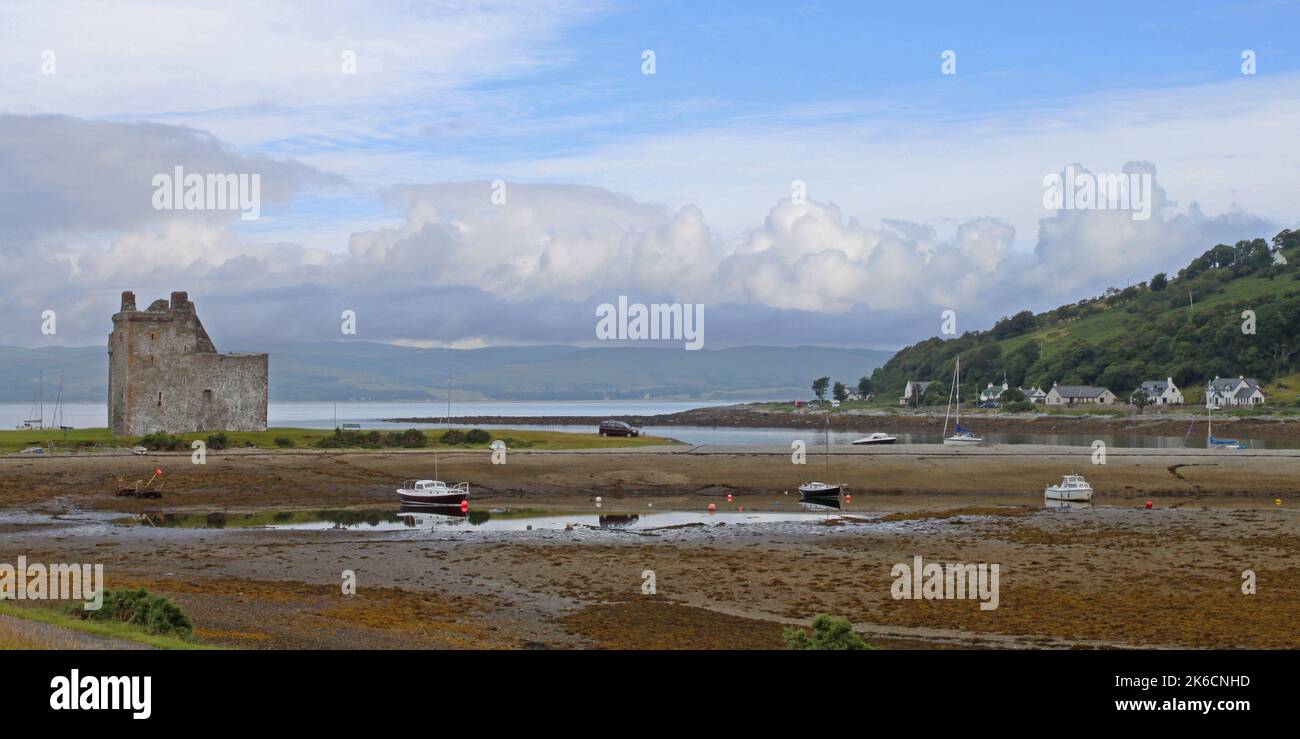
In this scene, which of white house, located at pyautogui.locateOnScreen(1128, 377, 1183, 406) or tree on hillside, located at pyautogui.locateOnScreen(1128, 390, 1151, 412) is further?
white house, located at pyautogui.locateOnScreen(1128, 377, 1183, 406)

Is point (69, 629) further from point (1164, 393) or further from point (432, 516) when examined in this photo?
point (1164, 393)

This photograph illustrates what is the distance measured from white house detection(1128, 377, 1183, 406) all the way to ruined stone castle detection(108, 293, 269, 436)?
117 metres

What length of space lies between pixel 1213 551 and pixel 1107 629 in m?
12.3

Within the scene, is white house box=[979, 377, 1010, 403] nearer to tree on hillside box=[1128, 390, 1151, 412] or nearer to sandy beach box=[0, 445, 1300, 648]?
tree on hillside box=[1128, 390, 1151, 412]

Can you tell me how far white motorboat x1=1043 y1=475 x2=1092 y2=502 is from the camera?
4638 centimetres

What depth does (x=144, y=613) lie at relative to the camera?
1773 cm

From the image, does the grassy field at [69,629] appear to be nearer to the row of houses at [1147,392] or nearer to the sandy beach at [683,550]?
the sandy beach at [683,550]

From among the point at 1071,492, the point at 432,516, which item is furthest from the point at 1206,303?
the point at 432,516

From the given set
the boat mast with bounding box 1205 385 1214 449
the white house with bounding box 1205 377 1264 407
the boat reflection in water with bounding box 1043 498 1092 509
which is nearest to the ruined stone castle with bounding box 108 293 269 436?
the boat reflection in water with bounding box 1043 498 1092 509

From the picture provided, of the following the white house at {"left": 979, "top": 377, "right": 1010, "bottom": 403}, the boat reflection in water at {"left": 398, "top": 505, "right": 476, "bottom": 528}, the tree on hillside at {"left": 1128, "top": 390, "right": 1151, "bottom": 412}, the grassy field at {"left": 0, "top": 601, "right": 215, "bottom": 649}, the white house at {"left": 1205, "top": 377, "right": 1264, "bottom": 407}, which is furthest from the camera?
the white house at {"left": 979, "top": 377, "right": 1010, "bottom": 403}

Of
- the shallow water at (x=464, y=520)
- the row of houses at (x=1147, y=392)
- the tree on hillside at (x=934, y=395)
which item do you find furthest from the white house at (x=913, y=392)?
the shallow water at (x=464, y=520)

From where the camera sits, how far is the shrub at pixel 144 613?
17328 mm
